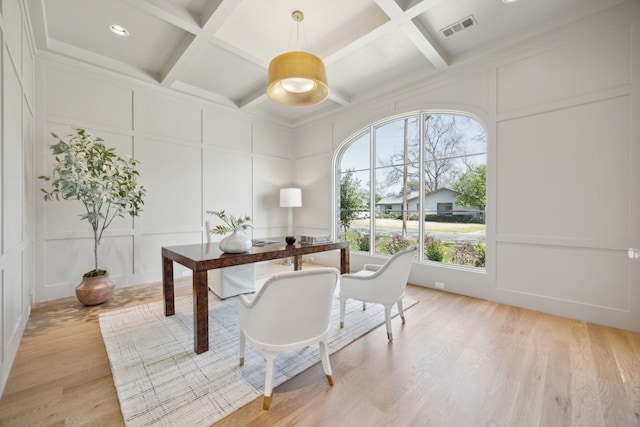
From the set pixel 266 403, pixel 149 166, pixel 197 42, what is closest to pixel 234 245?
pixel 266 403

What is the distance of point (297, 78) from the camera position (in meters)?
2.23

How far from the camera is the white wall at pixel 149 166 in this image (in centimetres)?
324

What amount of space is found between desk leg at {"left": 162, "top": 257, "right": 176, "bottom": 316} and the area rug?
Result: 87mm

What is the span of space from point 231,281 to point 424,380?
2392mm

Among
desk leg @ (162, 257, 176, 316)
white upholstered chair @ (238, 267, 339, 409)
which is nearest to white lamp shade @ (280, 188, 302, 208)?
desk leg @ (162, 257, 176, 316)

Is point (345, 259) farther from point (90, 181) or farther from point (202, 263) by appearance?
point (90, 181)

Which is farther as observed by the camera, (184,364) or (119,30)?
(119,30)

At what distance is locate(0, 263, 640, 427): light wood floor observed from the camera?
4.73 feet

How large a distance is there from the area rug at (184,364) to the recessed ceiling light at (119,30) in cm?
317

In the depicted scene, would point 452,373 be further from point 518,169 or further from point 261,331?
point 518,169

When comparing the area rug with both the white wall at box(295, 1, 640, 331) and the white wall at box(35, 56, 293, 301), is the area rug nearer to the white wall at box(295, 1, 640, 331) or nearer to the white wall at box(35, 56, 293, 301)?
the white wall at box(35, 56, 293, 301)

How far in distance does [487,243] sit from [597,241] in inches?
37.6

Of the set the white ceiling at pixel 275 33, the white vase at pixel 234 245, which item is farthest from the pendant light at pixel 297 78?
the white vase at pixel 234 245

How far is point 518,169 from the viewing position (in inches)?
119
